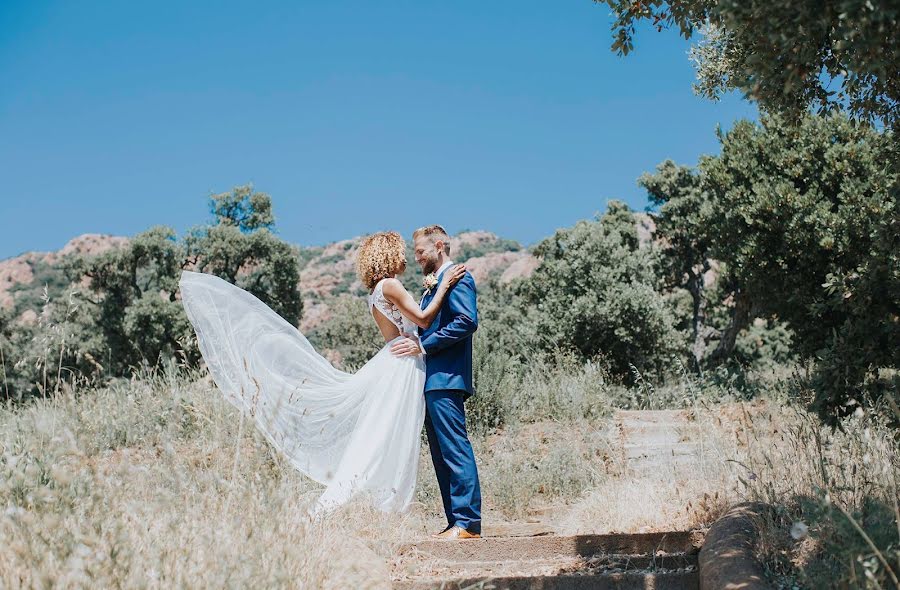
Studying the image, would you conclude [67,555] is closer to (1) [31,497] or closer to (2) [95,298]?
(1) [31,497]

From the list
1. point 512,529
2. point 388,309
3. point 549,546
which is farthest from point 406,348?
point 549,546

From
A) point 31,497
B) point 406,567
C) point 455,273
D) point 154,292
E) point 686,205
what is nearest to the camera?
point 31,497

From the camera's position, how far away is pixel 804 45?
3822mm

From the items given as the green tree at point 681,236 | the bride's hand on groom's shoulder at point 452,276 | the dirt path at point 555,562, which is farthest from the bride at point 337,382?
the green tree at point 681,236

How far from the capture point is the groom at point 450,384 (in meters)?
5.89

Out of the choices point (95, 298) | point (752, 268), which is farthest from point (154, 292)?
point (752, 268)

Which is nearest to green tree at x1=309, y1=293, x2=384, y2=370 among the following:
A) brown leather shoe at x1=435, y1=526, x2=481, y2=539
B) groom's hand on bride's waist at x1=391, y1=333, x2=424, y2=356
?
groom's hand on bride's waist at x1=391, y1=333, x2=424, y2=356

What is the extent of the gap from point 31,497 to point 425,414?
357 cm

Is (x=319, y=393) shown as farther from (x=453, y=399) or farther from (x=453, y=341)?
(x=453, y=341)

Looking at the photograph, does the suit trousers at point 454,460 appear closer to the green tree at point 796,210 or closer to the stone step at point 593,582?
the stone step at point 593,582

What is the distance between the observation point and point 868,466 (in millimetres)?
4570

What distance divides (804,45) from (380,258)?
3.59 meters

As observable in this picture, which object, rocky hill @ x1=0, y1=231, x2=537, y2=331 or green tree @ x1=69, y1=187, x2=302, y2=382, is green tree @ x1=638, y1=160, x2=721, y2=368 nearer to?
green tree @ x1=69, y1=187, x2=302, y2=382

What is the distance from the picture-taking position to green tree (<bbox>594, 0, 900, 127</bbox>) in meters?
3.26
